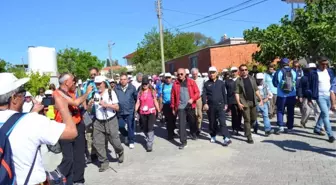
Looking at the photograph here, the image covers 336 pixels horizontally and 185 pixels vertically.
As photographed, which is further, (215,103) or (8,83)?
(215,103)

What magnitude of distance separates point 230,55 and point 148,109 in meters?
23.5

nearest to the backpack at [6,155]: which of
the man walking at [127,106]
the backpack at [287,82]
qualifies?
the man walking at [127,106]

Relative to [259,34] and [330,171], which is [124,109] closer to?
[330,171]

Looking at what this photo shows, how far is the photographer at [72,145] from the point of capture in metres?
4.75

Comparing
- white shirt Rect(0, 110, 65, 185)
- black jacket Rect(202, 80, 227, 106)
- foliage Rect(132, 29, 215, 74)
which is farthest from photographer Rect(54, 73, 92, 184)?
foliage Rect(132, 29, 215, 74)

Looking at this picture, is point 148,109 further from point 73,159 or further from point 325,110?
point 325,110

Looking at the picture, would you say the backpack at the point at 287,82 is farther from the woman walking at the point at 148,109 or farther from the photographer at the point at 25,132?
the photographer at the point at 25,132

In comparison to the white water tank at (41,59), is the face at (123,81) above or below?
below

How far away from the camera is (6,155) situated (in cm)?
206

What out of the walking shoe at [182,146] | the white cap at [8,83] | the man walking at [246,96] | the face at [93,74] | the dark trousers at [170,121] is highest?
the face at [93,74]

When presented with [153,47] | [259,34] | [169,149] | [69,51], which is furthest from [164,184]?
[69,51]

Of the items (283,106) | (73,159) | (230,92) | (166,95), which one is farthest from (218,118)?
(73,159)

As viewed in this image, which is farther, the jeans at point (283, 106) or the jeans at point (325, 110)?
the jeans at point (283, 106)

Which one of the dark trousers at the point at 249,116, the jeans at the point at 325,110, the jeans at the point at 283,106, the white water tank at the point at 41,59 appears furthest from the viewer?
the white water tank at the point at 41,59
